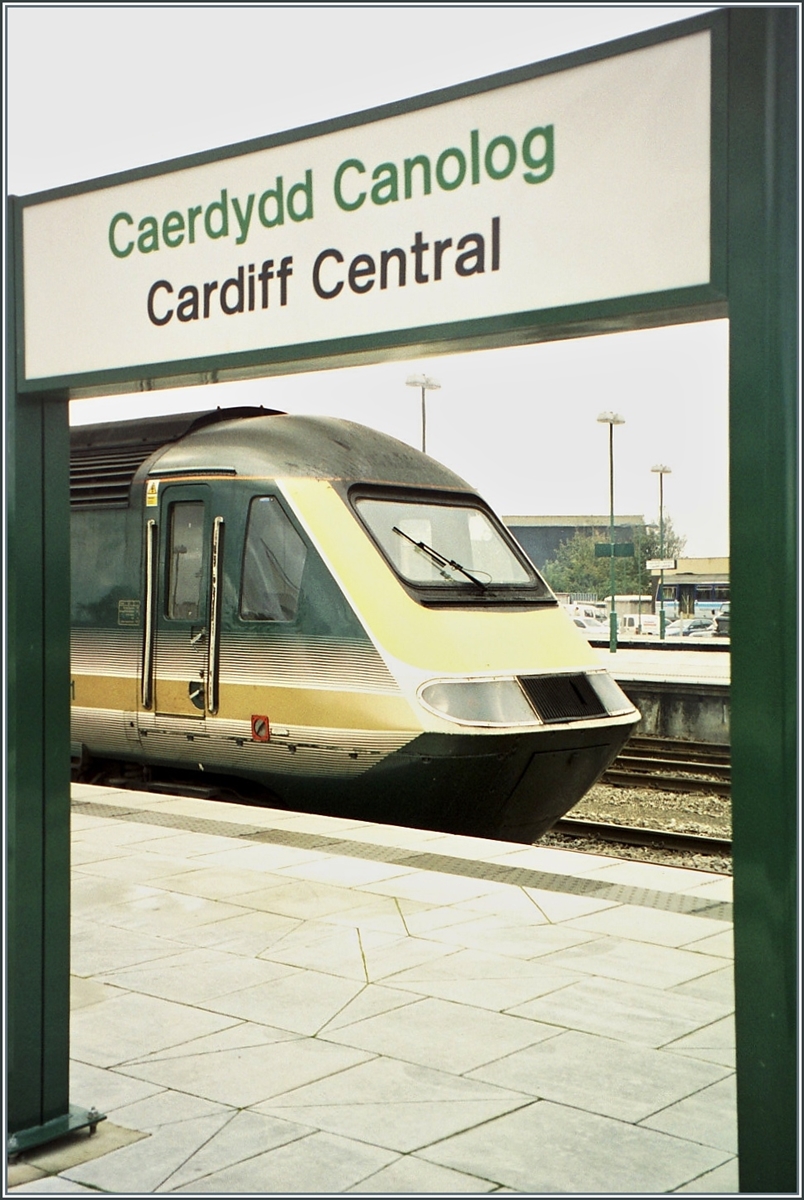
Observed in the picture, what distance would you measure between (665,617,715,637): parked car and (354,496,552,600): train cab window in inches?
1836

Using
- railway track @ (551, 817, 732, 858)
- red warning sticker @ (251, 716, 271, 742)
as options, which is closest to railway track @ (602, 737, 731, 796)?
railway track @ (551, 817, 732, 858)

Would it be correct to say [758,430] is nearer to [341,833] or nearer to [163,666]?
[341,833]

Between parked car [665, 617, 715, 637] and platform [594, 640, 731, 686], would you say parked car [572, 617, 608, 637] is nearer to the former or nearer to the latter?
parked car [665, 617, 715, 637]

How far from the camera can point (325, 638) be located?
8.58 meters

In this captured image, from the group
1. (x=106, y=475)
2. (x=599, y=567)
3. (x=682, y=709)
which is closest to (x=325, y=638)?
(x=106, y=475)

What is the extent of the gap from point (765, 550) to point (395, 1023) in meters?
2.93

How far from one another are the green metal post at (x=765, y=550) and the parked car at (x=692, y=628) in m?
53.7

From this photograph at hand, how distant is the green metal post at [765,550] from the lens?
97.0 inches

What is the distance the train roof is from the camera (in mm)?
9078

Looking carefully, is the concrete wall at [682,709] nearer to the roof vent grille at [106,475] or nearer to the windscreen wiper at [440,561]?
the windscreen wiper at [440,561]

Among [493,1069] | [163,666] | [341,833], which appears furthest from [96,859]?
[493,1069]

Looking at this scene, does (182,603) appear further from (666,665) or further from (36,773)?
(666,665)

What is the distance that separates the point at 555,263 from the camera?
9.18ft

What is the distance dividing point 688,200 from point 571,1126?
2.66m
